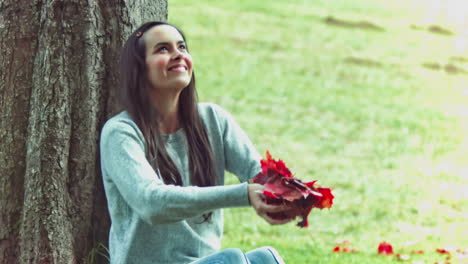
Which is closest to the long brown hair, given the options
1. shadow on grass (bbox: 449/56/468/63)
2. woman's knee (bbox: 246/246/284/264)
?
woman's knee (bbox: 246/246/284/264)

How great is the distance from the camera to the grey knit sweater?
8.78ft

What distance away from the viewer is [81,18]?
3.27 meters

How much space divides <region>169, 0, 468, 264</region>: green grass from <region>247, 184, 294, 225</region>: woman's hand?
256cm

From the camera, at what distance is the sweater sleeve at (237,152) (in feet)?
10.7

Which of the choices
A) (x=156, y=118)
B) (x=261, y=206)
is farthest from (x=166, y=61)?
(x=261, y=206)

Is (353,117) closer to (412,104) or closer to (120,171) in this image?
(412,104)

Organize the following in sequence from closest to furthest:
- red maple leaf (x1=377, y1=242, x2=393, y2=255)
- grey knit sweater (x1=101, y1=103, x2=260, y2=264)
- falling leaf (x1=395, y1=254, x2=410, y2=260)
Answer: grey knit sweater (x1=101, y1=103, x2=260, y2=264) < falling leaf (x1=395, y1=254, x2=410, y2=260) < red maple leaf (x1=377, y1=242, x2=393, y2=255)

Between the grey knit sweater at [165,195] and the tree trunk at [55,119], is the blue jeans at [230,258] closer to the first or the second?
the grey knit sweater at [165,195]

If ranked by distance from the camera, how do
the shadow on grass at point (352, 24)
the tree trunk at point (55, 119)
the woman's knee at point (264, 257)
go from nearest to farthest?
the woman's knee at point (264, 257), the tree trunk at point (55, 119), the shadow on grass at point (352, 24)

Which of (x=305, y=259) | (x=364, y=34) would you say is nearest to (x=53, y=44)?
(x=305, y=259)

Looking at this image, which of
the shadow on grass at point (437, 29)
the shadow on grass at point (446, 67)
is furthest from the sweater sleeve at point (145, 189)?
the shadow on grass at point (437, 29)

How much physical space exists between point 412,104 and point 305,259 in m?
7.04

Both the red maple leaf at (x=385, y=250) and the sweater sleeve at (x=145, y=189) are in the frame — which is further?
the red maple leaf at (x=385, y=250)

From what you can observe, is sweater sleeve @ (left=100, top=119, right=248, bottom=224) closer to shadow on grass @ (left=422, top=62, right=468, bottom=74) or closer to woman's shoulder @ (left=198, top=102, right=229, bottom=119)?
woman's shoulder @ (left=198, top=102, right=229, bottom=119)
